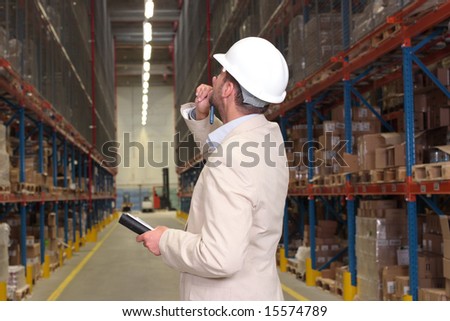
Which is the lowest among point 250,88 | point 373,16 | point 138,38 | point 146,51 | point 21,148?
point 250,88

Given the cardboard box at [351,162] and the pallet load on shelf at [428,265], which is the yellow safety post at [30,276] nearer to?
the cardboard box at [351,162]

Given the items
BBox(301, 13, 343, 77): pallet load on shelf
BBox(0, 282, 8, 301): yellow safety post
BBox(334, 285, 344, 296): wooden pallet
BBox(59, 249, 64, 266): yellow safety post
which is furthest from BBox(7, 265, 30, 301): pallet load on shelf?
BBox(301, 13, 343, 77): pallet load on shelf

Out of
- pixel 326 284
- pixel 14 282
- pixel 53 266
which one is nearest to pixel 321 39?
pixel 326 284

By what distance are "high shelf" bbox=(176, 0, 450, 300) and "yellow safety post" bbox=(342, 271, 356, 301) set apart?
0.7 inches

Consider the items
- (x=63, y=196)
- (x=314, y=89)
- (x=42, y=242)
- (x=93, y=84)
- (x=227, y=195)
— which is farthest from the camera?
(x=93, y=84)

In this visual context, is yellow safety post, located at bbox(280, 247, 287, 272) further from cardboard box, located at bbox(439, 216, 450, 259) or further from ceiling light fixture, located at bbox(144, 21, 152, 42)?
ceiling light fixture, located at bbox(144, 21, 152, 42)

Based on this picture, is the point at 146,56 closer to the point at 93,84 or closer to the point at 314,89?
the point at 93,84

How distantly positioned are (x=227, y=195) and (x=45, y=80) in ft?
32.9

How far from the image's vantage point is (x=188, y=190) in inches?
1174

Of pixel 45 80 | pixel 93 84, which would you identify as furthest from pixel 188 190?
pixel 45 80

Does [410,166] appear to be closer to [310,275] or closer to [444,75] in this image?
[444,75]

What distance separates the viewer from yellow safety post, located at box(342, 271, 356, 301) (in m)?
7.66

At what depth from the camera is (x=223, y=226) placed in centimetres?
182

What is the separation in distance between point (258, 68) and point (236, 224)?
59 cm
